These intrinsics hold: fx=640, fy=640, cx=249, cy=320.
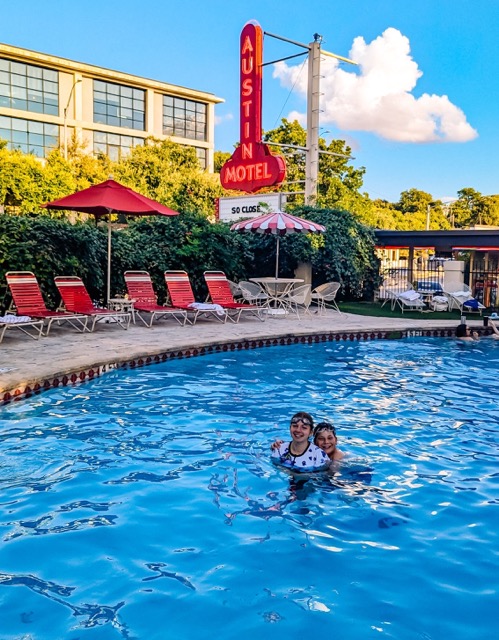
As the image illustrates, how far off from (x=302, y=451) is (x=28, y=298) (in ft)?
24.4

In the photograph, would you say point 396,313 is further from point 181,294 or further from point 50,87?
point 50,87

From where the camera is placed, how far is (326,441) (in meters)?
5.33

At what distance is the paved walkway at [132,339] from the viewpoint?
8117mm

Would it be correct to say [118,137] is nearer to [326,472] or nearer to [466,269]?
[466,269]

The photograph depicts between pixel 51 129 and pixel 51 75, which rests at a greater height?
pixel 51 75

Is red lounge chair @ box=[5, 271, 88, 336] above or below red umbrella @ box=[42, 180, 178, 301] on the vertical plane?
below

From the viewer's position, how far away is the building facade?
45375mm

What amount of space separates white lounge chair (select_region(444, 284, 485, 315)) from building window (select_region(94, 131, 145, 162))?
121 ft

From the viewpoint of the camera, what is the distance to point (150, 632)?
3.24 m

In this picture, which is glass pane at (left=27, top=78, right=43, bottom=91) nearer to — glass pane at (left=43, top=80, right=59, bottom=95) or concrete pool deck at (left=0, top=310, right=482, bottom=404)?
glass pane at (left=43, top=80, right=59, bottom=95)

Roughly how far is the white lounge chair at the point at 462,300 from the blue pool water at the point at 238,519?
9.39 m

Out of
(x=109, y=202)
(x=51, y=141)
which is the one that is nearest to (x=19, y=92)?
(x=51, y=141)

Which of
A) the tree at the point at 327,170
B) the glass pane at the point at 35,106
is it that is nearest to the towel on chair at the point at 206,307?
the tree at the point at 327,170

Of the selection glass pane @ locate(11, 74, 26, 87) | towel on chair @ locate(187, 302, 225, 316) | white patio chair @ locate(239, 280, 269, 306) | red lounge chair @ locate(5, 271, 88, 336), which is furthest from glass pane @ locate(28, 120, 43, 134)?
red lounge chair @ locate(5, 271, 88, 336)
